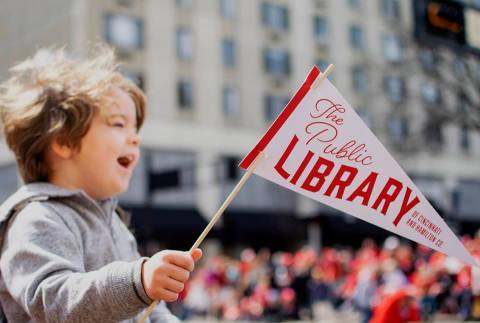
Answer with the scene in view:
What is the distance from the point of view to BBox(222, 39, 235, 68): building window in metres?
28.4

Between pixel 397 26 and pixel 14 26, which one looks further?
pixel 14 26

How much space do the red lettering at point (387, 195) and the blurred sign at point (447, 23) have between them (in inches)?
156

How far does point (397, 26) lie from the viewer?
19.1 meters

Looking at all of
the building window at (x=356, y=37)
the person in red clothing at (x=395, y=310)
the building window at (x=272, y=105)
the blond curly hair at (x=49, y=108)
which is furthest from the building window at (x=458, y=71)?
the blond curly hair at (x=49, y=108)

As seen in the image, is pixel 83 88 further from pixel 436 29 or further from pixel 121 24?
pixel 121 24

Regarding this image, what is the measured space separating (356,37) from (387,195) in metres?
31.7

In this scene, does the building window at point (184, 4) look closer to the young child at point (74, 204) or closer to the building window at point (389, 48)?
the building window at point (389, 48)

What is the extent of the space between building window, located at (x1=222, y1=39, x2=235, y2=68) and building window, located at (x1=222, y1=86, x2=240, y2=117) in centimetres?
103

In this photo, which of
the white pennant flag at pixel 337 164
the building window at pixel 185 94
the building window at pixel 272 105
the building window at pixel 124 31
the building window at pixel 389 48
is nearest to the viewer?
the white pennant flag at pixel 337 164

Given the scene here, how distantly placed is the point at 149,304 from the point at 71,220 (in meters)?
0.46

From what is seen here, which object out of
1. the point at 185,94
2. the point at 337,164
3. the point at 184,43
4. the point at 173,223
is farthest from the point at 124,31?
the point at 337,164

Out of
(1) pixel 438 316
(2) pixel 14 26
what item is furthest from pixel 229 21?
(1) pixel 438 316

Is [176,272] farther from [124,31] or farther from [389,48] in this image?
[389,48]

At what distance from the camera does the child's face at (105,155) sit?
2193 mm
